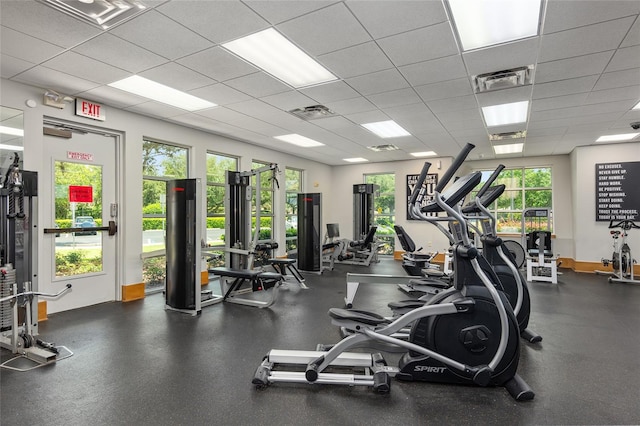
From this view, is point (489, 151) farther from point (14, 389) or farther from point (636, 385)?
point (14, 389)

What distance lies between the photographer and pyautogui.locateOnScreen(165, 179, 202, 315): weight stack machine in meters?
4.22

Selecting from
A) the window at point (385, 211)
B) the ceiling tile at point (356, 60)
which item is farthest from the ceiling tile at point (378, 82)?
the window at point (385, 211)

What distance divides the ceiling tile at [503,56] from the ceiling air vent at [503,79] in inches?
5.1

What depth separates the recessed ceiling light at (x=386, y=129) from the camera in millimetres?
5533

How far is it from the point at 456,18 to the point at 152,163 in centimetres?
475

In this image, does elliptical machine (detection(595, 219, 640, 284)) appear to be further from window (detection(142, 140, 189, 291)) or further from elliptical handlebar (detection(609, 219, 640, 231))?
window (detection(142, 140, 189, 291))

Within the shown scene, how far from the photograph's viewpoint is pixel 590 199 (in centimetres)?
693

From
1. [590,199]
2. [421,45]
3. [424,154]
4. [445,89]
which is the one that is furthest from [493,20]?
[590,199]

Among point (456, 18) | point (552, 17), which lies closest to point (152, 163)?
point (456, 18)

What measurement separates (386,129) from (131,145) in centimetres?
412

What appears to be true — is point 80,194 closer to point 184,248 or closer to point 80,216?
point 80,216

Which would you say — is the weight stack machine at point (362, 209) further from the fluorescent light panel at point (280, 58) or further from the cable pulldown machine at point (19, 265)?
the cable pulldown machine at point (19, 265)

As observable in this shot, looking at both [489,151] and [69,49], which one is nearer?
[69,49]

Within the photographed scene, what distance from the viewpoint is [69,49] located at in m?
3.01
